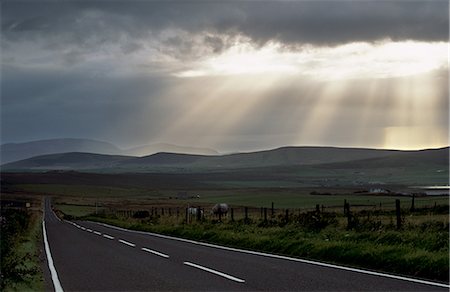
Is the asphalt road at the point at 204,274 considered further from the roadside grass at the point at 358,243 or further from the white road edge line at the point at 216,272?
the roadside grass at the point at 358,243

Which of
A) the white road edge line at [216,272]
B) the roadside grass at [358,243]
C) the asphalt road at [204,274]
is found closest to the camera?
the asphalt road at [204,274]

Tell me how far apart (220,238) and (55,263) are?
791cm

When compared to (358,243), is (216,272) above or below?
below

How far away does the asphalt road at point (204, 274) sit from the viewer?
12.1 meters

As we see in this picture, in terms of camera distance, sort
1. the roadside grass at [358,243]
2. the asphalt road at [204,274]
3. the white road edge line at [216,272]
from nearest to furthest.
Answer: the asphalt road at [204,274]
the white road edge line at [216,272]
the roadside grass at [358,243]

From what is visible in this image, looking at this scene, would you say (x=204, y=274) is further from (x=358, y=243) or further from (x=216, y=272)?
(x=358, y=243)

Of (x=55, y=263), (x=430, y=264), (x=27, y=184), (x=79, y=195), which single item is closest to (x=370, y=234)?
(x=430, y=264)

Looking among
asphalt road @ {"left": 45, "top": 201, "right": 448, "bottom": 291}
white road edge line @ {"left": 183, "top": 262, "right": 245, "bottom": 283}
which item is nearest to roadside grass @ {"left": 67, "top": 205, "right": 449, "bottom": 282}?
asphalt road @ {"left": 45, "top": 201, "right": 448, "bottom": 291}

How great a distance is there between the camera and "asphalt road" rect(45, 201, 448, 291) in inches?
478

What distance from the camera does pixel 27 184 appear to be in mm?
186750

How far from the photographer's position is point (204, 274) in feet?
46.8

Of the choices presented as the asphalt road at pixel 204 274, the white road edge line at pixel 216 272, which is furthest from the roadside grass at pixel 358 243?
the white road edge line at pixel 216 272

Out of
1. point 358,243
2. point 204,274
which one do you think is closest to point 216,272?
point 204,274

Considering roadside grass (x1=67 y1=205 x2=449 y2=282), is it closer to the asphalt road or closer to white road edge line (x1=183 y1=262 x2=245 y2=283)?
the asphalt road
